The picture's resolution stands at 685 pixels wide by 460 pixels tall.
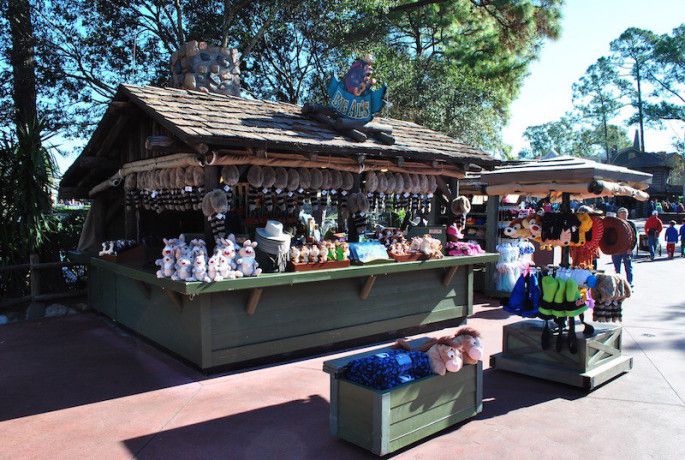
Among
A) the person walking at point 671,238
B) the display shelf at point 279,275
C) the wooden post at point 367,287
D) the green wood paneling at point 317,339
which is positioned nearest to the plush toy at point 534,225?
the display shelf at point 279,275

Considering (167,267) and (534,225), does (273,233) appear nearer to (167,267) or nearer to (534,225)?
(167,267)

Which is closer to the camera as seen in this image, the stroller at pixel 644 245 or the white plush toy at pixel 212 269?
the white plush toy at pixel 212 269

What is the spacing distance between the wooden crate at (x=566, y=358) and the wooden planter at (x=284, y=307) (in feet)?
6.00

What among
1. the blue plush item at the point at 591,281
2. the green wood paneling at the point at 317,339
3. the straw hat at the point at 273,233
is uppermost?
the straw hat at the point at 273,233

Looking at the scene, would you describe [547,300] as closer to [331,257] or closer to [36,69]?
[331,257]

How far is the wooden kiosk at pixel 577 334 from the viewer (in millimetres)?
5504

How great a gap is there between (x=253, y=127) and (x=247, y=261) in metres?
1.89

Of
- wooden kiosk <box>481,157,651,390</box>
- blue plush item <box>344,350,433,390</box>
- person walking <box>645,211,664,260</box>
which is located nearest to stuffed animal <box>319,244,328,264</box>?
wooden kiosk <box>481,157,651,390</box>

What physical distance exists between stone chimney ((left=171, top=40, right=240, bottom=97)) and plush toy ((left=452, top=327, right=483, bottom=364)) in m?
7.44

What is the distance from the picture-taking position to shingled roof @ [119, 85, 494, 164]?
596 centimetres

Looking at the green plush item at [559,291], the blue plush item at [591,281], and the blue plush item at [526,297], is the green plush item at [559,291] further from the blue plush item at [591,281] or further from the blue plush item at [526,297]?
the blue plush item at [591,281]

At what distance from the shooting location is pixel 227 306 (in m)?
5.86

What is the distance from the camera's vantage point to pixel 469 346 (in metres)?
4.38

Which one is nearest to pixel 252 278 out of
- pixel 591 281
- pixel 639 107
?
pixel 591 281
